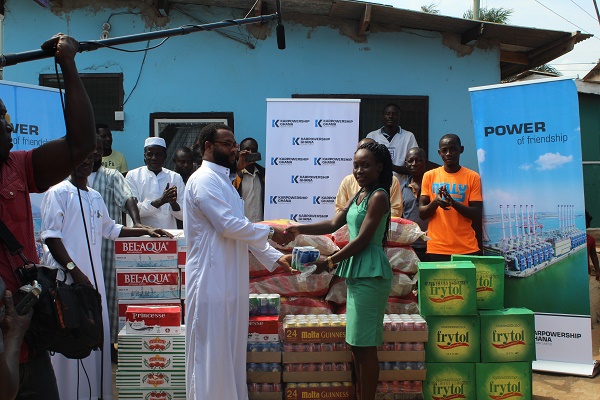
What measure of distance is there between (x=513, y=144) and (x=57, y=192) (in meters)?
4.40

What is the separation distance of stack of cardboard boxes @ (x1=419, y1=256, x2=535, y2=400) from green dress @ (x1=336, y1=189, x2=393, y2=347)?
82 centimetres

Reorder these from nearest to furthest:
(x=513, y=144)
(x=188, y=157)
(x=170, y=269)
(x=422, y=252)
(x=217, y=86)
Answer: (x=170, y=269)
(x=513, y=144)
(x=422, y=252)
(x=188, y=157)
(x=217, y=86)

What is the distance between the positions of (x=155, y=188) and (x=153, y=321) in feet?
8.05

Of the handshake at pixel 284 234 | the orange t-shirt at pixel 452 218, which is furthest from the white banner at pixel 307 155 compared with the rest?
the handshake at pixel 284 234

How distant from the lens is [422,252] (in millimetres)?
7316

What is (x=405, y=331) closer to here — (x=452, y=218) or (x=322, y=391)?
(x=322, y=391)

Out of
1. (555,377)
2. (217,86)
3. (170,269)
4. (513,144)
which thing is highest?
(217,86)

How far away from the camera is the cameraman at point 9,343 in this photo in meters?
2.02

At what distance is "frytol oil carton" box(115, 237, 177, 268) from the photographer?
604 cm

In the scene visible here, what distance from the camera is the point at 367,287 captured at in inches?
181

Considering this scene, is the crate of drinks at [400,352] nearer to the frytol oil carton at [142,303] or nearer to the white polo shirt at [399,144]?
the frytol oil carton at [142,303]

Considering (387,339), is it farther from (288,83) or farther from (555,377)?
(288,83)

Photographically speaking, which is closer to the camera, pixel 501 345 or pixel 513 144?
pixel 501 345

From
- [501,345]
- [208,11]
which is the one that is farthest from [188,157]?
[501,345]
